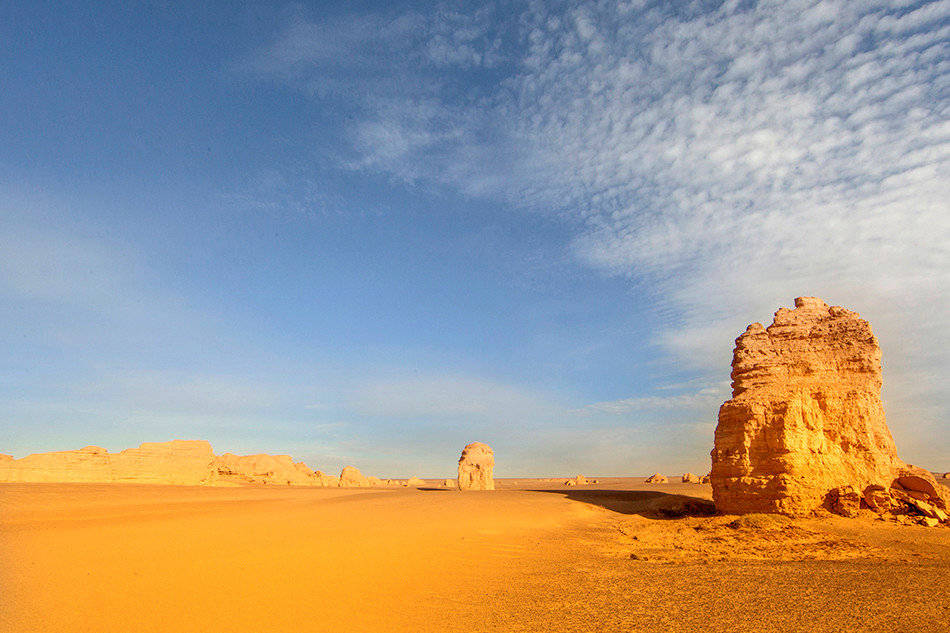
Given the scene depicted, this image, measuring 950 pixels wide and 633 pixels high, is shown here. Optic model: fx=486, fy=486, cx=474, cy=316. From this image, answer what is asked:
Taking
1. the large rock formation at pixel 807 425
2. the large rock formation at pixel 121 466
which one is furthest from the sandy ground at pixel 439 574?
the large rock formation at pixel 121 466

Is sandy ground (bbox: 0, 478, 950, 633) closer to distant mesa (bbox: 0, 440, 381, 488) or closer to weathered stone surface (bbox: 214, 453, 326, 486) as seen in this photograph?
distant mesa (bbox: 0, 440, 381, 488)

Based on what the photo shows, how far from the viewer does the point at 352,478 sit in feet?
173

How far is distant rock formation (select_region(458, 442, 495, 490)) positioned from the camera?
34.7m

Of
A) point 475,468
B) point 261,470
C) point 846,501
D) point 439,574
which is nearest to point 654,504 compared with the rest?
point 846,501

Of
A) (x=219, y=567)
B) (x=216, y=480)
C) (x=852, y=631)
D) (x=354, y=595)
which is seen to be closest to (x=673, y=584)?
(x=852, y=631)

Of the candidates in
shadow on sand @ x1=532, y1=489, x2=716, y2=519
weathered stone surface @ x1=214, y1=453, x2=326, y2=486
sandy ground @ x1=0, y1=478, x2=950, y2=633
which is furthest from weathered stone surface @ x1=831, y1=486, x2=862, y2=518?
weathered stone surface @ x1=214, y1=453, x2=326, y2=486

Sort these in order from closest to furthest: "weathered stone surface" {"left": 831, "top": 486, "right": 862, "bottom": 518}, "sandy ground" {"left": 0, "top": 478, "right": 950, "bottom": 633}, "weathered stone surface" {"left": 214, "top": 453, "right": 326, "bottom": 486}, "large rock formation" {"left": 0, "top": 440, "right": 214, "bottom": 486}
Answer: "sandy ground" {"left": 0, "top": 478, "right": 950, "bottom": 633} → "weathered stone surface" {"left": 831, "top": 486, "right": 862, "bottom": 518} → "large rock formation" {"left": 0, "top": 440, "right": 214, "bottom": 486} → "weathered stone surface" {"left": 214, "top": 453, "right": 326, "bottom": 486}

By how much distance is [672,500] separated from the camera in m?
20.5

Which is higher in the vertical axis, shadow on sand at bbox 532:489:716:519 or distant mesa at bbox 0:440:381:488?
distant mesa at bbox 0:440:381:488

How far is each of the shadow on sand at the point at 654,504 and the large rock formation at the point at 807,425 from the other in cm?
201

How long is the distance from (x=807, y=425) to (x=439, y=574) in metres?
12.4

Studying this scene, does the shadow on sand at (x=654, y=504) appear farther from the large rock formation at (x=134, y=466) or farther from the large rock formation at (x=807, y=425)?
the large rock formation at (x=134, y=466)

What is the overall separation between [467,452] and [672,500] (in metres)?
17.4

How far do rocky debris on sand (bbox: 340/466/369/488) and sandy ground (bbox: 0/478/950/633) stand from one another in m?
40.5
